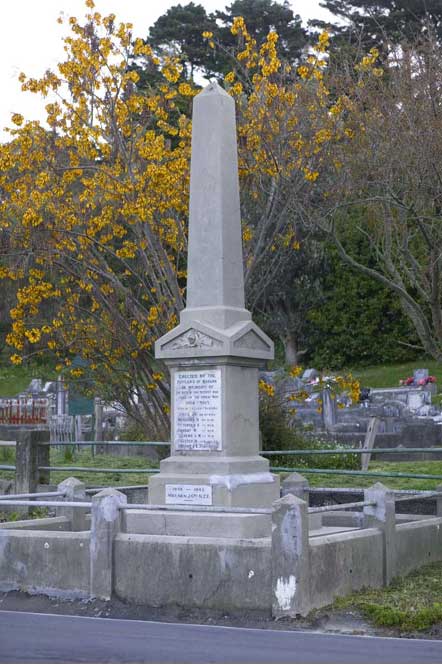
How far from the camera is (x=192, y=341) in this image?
12352mm

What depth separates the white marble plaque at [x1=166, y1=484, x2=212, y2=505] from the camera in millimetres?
11906

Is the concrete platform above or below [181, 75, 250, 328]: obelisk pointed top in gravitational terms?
below

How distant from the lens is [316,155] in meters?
19.7

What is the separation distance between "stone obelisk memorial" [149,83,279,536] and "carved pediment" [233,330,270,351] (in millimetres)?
12

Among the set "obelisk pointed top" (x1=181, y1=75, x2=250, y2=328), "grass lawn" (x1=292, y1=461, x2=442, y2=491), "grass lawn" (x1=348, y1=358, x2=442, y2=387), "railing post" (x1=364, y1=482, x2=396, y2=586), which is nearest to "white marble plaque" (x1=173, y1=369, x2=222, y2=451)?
Result: "obelisk pointed top" (x1=181, y1=75, x2=250, y2=328)

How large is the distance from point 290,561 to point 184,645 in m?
1.52

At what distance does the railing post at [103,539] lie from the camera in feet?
36.3

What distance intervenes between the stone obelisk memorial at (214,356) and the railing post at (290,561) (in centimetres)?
167

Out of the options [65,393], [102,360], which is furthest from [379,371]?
[102,360]

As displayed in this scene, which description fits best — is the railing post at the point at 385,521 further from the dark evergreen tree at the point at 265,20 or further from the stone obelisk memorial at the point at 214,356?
the dark evergreen tree at the point at 265,20

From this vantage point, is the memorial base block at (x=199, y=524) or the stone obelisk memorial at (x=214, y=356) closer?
the memorial base block at (x=199, y=524)

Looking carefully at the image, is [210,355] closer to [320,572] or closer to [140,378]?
[320,572]

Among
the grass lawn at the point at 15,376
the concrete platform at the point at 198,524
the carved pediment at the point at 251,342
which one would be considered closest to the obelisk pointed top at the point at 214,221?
the carved pediment at the point at 251,342

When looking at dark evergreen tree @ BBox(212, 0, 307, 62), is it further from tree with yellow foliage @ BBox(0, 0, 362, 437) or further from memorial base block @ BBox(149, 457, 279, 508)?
memorial base block @ BBox(149, 457, 279, 508)
